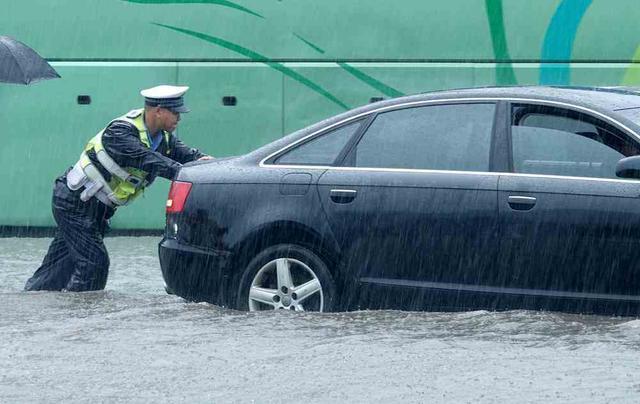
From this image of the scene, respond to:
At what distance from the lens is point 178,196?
971 centimetres

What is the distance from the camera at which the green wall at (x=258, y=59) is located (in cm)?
1385

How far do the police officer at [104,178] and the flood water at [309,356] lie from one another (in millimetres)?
865

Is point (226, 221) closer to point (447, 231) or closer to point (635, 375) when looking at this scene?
point (447, 231)

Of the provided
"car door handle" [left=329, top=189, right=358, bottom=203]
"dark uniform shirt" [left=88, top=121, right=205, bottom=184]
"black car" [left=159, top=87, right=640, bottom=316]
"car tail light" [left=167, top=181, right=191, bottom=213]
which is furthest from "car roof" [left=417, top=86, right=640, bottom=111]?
"dark uniform shirt" [left=88, top=121, right=205, bottom=184]

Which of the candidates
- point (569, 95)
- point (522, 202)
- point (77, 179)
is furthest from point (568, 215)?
point (77, 179)

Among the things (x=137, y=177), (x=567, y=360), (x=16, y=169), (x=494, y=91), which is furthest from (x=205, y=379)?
(x=16, y=169)

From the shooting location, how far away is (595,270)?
8.53m

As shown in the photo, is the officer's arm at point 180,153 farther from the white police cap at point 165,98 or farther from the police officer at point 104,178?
the white police cap at point 165,98

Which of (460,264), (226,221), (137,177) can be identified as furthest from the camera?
(137,177)

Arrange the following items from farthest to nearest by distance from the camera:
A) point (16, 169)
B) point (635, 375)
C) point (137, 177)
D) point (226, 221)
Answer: point (16, 169) < point (137, 177) < point (226, 221) < point (635, 375)

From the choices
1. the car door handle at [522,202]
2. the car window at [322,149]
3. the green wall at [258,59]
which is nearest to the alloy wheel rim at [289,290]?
the car window at [322,149]

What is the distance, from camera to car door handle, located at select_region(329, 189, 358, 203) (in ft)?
29.9

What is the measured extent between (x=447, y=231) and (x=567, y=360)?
1.34 meters

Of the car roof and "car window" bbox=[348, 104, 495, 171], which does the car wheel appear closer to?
"car window" bbox=[348, 104, 495, 171]
